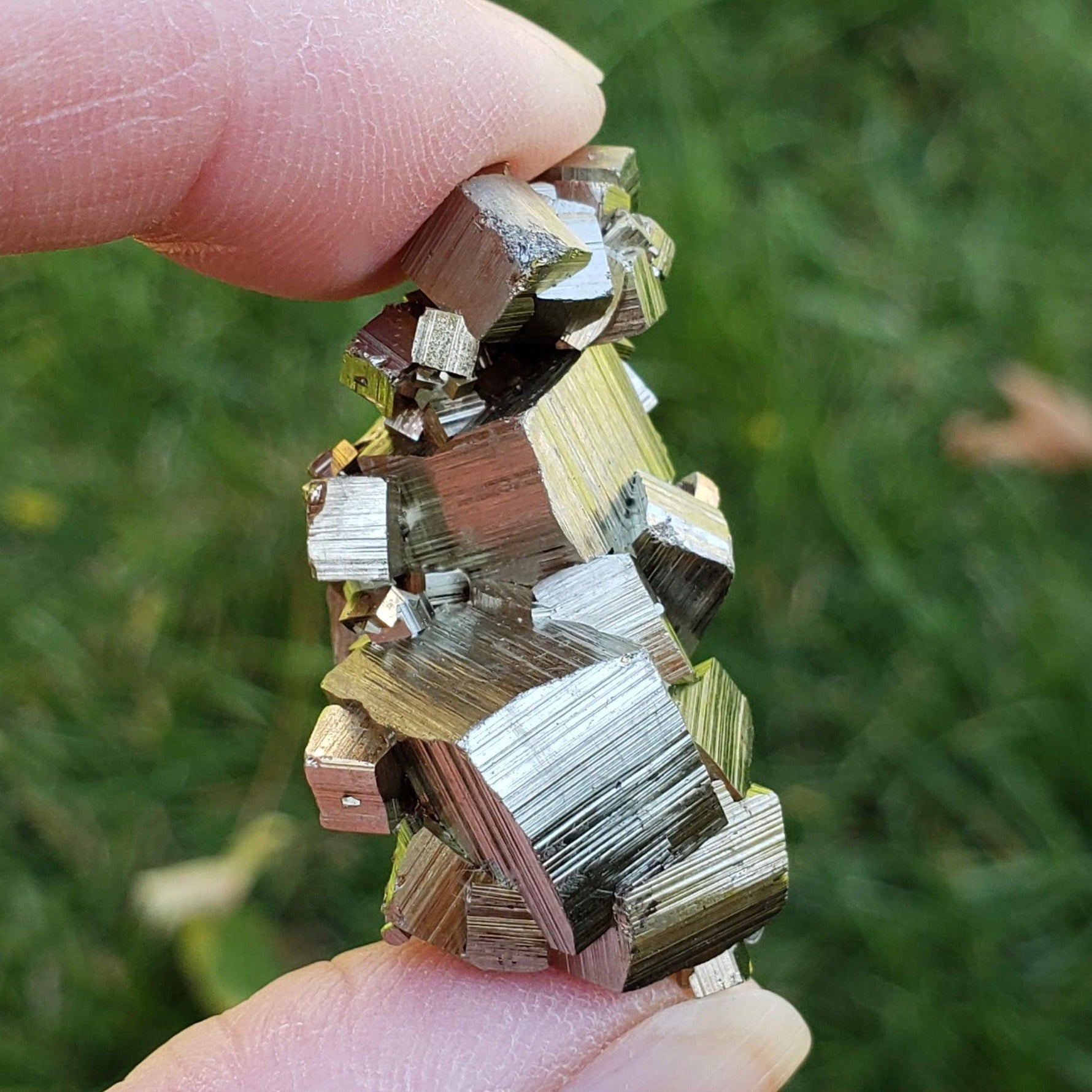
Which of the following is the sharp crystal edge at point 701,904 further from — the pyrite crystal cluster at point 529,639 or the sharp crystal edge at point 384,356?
the sharp crystal edge at point 384,356

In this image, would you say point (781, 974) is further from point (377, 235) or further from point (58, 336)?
point (58, 336)

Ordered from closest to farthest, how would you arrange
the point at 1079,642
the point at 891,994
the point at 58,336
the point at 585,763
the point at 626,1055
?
the point at 585,763 < the point at 626,1055 < the point at 891,994 < the point at 1079,642 < the point at 58,336

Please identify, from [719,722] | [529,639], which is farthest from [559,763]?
[719,722]

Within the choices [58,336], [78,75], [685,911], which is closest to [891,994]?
[685,911]

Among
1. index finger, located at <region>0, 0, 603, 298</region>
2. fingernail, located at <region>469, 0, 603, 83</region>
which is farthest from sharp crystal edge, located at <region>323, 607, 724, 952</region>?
fingernail, located at <region>469, 0, 603, 83</region>

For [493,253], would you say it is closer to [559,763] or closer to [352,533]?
[352,533]

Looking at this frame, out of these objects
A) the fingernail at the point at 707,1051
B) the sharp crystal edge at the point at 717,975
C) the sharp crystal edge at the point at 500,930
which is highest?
the sharp crystal edge at the point at 500,930

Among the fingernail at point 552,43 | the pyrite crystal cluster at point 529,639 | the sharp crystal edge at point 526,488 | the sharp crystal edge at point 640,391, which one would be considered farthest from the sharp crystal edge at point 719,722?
the fingernail at point 552,43
